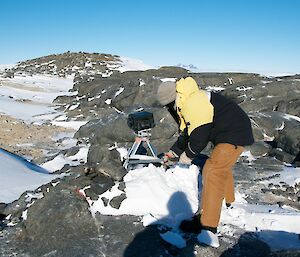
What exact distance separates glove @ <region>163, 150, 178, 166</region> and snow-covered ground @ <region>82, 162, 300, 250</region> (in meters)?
0.19

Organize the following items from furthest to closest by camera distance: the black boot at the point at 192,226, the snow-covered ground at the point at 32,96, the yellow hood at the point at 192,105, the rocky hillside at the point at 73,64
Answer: the rocky hillside at the point at 73,64 < the snow-covered ground at the point at 32,96 < the black boot at the point at 192,226 < the yellow hood at the point at 192,105

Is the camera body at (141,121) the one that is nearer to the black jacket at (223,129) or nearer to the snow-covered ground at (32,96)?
the black jacket at (223,129)

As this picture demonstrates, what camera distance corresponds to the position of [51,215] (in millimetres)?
4898

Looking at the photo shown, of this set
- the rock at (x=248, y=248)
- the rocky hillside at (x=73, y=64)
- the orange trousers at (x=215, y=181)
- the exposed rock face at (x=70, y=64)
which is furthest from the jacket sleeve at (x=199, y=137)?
the exposed rock face at (x=70, y=64)

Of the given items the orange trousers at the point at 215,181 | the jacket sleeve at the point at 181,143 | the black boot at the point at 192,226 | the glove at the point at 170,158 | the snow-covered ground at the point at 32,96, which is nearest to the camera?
the orange trousers at the point at 215,181

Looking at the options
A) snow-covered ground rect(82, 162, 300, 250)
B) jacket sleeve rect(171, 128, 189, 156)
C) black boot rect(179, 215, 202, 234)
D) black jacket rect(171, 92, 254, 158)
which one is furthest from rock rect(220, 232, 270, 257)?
jacket sleeve rect(171, 128, 189, 156)

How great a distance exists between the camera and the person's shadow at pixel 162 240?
14.4ft

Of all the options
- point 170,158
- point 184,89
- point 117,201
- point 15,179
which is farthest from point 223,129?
point 15,179

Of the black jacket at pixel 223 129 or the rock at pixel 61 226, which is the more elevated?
the black jacket at pixel 223 129

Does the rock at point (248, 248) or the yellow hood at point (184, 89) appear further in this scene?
the rock at point (248, 248)

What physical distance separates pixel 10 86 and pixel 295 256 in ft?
107

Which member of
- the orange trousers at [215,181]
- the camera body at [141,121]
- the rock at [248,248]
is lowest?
the rock at [248,248]

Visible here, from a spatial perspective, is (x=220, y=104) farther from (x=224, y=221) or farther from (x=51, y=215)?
(x=51, y=215)

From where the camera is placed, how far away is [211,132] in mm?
4484
